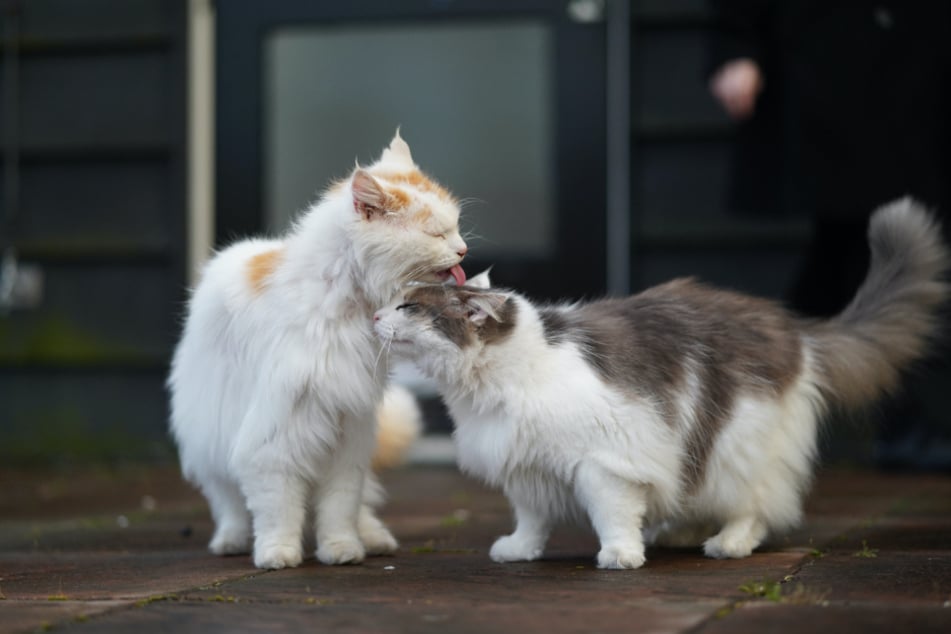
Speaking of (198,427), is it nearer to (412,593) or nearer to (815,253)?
(412,593)

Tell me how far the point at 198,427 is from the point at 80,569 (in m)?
0.52

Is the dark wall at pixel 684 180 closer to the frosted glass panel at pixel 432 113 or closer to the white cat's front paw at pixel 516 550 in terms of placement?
the frosted glass panel at pixel 432 113

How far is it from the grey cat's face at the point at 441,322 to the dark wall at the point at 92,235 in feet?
12.7

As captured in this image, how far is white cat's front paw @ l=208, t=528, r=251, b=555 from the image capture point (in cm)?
421

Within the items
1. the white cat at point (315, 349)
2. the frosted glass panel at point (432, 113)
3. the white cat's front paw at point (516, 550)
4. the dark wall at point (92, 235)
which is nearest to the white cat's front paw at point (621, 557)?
the white cat's front paw at point (516, 550)

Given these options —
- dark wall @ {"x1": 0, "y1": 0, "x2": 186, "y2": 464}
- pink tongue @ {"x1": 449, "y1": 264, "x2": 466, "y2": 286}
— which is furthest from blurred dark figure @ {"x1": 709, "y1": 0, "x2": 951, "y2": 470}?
dark wall @ {"x1": 0, "y1": 0, "x2": 186, "y2": 464}

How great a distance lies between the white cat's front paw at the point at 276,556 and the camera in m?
3.78

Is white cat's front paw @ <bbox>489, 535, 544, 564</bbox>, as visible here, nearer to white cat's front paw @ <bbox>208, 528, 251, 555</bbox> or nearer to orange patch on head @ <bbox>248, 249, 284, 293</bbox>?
white cat's front paw @ <bbox>208, 528, 251, 555</bbox>

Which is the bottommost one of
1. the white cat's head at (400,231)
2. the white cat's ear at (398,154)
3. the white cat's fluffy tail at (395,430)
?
the white cat's fluffy tail at (395,430)

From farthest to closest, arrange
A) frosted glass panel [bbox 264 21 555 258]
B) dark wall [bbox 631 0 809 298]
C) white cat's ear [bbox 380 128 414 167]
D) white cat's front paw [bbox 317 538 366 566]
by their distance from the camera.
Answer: frosted glass panel [bbox 264 21 555 258], dark wall [bbox 631 0 809 298], white cat's ear [bbox 380 128 414 167], white cat's front paw [bbox 317 538 366 566]

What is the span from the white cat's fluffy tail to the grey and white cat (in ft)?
2.58

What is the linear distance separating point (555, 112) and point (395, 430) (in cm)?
290

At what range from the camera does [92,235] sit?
7.46 metres

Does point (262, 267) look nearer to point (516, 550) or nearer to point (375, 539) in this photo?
point (375, 539)
